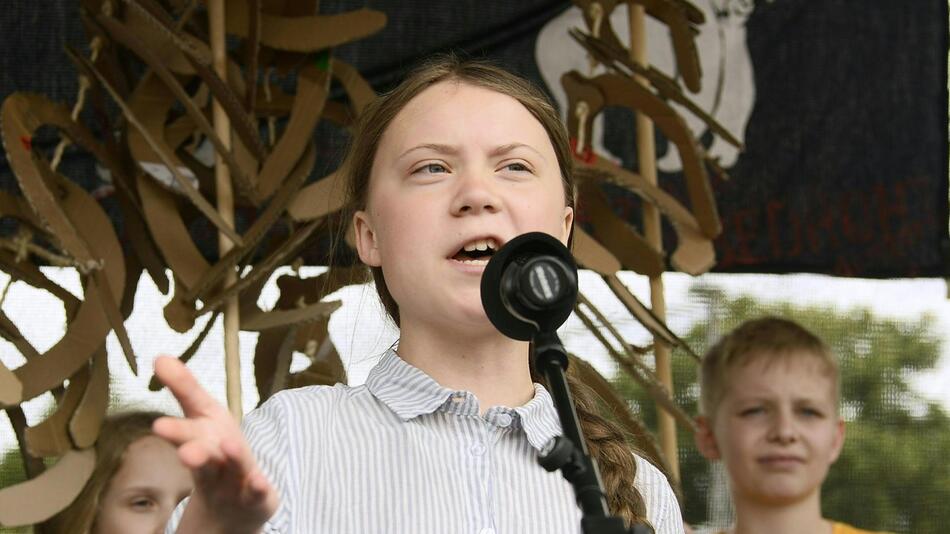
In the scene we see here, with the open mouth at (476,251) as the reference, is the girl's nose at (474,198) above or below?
above

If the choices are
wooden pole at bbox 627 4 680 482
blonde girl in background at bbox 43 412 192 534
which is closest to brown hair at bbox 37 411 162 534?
blonde girl in background at bbox 43 412 192 534

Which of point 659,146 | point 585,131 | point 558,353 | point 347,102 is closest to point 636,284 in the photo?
point 659,146

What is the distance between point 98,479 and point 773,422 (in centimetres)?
110

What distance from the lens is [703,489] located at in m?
2.76

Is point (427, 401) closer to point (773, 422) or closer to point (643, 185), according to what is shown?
point (643, 185)

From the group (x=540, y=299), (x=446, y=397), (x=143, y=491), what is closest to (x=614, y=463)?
(x=446, y=397)

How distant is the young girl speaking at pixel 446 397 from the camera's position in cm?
116

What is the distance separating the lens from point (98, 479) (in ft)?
6.84

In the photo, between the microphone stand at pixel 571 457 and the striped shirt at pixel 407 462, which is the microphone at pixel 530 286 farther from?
the striped shirt at pixel 407 462

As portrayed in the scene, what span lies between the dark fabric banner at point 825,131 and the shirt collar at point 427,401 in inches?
55.5

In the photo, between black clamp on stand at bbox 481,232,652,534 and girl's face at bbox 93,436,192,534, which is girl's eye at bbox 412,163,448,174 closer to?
black clamp on stand at bbox 481,232,652,534

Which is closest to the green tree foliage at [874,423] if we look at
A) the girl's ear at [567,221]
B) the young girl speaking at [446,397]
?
the girl's ear at [567,221]

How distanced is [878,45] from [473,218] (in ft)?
5.55

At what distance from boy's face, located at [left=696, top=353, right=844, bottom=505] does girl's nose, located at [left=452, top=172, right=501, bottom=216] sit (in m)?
1.31
